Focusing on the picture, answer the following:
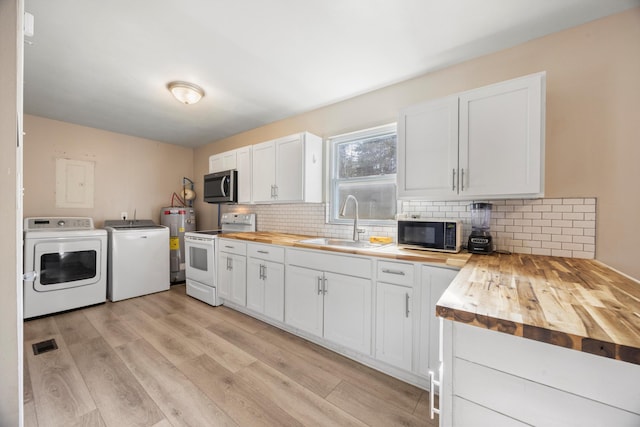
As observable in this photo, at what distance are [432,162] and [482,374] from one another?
150cm

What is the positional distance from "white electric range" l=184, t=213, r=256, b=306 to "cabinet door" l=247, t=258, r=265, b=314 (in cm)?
65

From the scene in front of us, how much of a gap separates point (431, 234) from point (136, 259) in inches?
152

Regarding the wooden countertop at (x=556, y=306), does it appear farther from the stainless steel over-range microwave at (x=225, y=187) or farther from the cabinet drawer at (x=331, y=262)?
the stainless steel over-range microwave at (x=225, y=187)

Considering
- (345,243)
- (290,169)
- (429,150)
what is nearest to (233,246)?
(290,169)

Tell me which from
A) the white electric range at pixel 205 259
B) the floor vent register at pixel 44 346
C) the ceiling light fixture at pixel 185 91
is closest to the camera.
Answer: the floor vent register at pixel 44 346

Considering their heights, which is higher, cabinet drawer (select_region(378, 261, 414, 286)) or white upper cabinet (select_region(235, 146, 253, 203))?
white upper cabinet (select_region(235, 146, 253, 203))

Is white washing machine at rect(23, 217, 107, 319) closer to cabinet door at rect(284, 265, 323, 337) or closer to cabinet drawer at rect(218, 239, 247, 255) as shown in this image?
cabinet drawer at rect(218, 239, 247, 255)

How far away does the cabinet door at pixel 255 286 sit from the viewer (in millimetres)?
2640

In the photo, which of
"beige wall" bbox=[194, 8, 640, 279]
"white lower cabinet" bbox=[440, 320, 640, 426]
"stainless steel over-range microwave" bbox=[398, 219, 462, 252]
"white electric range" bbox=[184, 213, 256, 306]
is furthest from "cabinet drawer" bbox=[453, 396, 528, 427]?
"white electric range" bbox=[184, 213, 256, 306]

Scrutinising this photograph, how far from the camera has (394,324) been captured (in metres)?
1.77

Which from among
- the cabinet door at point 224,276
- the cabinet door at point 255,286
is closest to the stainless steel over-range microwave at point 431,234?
the cabinet door at point 255,286

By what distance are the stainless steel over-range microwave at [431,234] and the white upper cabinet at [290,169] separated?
1.17m

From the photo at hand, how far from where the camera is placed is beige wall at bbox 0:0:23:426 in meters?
0.69

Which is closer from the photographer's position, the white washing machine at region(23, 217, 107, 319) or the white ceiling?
the white ceiling
